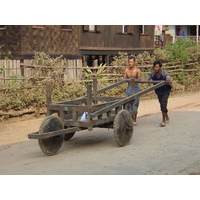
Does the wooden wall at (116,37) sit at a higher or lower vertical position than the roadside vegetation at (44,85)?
higher

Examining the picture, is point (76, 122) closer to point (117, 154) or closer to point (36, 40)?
point (117, 154)

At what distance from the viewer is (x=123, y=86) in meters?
16.7

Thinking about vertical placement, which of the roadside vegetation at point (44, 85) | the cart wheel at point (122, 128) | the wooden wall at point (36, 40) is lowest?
the cart wheel at point (122, 128)

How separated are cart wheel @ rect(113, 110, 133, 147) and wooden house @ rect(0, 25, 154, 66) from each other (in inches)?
436

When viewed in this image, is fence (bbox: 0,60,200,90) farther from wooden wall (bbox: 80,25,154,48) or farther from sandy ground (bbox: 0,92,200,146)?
wooden wall (bbox: 80,25,154,48)

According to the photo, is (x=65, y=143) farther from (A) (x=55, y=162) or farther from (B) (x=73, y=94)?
(B) (x=73, y=94)

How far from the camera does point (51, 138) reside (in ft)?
25.8

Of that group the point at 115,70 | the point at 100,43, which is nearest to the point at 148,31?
the point at 100,43

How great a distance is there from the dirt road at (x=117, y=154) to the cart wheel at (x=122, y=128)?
16cm

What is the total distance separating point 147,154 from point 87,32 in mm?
14565

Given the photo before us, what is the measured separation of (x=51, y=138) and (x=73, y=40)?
1351cm

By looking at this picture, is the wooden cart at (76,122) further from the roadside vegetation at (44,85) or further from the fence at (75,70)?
the roadside vegetation at (44,85)

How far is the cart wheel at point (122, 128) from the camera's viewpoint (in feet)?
27.1

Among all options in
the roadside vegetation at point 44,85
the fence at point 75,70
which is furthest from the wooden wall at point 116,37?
the fence at point 75,70
